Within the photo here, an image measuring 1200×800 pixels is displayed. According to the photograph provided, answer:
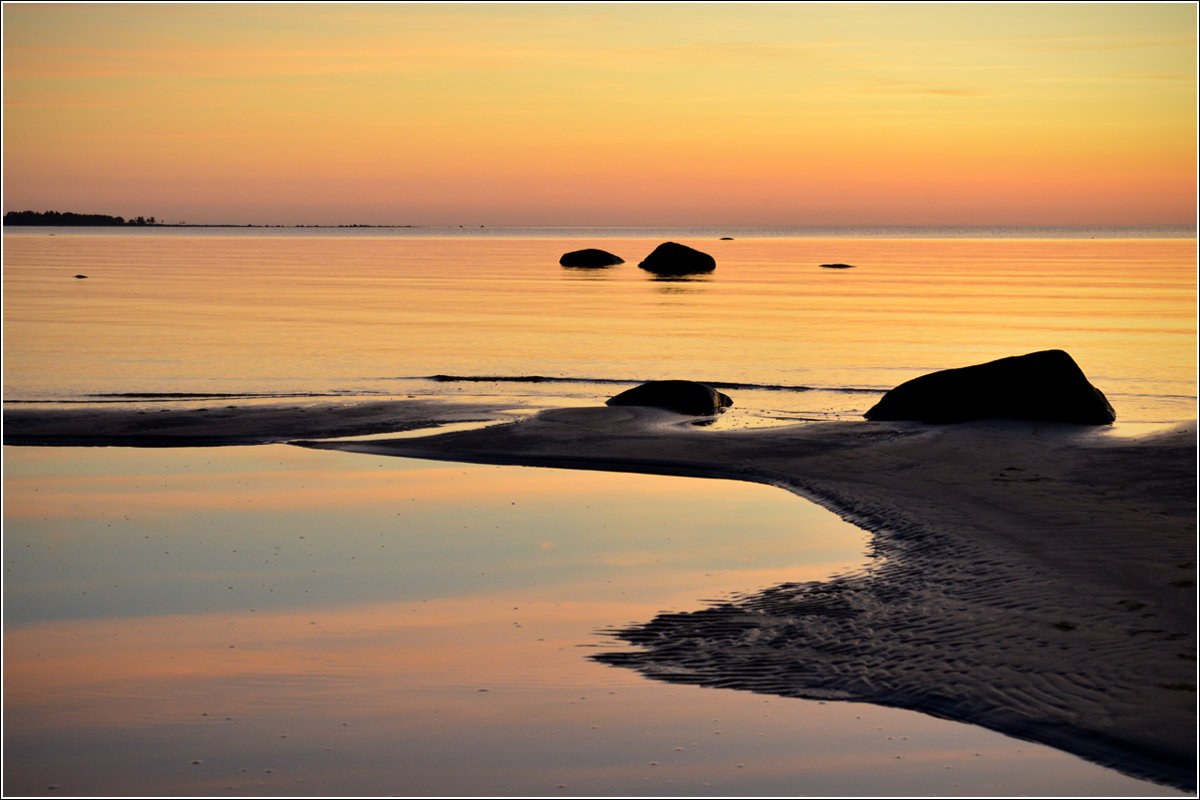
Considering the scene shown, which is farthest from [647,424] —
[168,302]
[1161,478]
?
[168,302]

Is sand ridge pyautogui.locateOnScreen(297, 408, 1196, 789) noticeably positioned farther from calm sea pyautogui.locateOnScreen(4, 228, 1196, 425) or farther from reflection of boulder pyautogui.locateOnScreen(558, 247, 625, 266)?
reflection of boulder pyautogui.locateOnScreen(558, 247, 625, 266)

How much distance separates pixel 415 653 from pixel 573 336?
32.7 metres

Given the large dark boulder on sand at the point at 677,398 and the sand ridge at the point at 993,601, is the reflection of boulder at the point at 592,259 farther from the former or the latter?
the sand ridge at the point at 993,601

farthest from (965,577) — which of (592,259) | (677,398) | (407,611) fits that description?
(592,259)

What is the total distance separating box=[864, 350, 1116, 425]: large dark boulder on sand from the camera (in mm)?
20750

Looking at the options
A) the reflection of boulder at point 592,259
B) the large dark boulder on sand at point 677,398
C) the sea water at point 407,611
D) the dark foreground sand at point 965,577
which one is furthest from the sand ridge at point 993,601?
the reflection of boulder at point 592,259

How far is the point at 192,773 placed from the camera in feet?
25.5

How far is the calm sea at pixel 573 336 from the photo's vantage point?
1147 inches

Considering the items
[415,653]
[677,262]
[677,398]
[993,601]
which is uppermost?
[677,262]

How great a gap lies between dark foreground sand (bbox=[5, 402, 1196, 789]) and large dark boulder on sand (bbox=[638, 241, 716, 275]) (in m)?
76.5

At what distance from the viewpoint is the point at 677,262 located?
9838cm

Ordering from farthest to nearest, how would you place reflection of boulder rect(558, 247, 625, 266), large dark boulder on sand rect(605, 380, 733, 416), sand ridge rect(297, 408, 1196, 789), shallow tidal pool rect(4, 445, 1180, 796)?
reflection of boulder rect(558, 247, 625, 266) < large dark boulder on sand rect(605, 380, 733, 416) < sand ridge rect(297, 408, 1196, 789) < shallow tidal pool rect(4, 445, 1180, 796)

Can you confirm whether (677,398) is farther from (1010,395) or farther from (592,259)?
(592,259)

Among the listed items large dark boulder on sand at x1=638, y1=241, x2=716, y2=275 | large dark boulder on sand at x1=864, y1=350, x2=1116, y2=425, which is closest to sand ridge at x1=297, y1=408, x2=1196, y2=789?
large dark boulder on sand at x1=864, y1=350, x2=1116, y2=425
